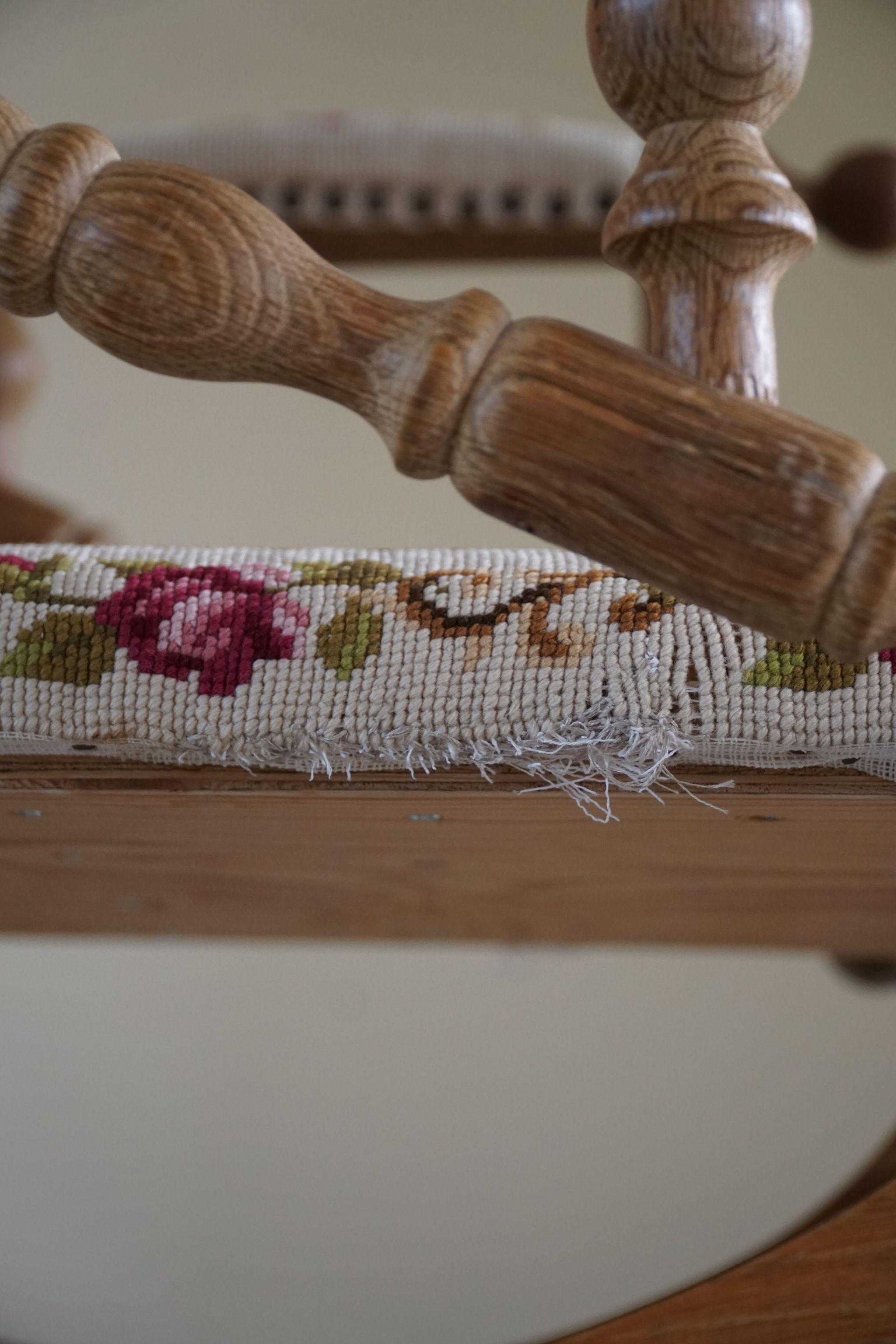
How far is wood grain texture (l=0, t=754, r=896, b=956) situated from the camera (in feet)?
1.02

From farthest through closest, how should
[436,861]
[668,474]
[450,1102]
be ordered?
[450,1102], [436,861], [668,474]

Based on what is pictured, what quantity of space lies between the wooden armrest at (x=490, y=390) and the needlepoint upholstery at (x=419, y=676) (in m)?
0.09

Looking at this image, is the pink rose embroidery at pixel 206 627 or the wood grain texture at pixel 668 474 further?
the pink rose embroidery at pixel 206 627

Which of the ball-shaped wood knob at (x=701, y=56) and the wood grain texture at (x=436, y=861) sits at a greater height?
the ball-shaped wood knob at (x=701, y=56)

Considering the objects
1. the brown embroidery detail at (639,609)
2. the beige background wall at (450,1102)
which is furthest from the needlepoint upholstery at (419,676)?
the beige background wall at (450,1102)

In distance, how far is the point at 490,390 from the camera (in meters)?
0.19

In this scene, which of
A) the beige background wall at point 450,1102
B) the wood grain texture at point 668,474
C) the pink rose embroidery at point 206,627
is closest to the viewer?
the wood grain texture at point 668,474

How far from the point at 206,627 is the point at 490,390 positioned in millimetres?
127

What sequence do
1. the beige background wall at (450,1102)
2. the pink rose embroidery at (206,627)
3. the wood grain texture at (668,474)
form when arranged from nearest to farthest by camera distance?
1. the wood grain texture at (668,474)
2. the pink rose embroidery at (206,627)
3. the beige background wall at (450,1102)

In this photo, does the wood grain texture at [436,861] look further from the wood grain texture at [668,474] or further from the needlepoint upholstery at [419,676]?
the wood grain texture at [668,474]

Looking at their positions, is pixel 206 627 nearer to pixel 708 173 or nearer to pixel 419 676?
pixel 419 676

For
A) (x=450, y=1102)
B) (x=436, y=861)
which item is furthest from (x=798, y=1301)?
(x=450, y=1102)

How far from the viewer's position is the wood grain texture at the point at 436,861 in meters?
0.31

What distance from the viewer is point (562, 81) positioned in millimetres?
1458
